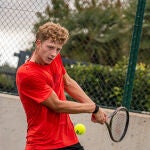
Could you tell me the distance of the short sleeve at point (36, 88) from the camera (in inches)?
157

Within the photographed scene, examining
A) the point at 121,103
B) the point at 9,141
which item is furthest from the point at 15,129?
the point at 121,103

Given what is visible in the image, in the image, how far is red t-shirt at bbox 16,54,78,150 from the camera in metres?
4.01

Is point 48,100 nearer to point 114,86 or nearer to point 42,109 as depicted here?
point 42,109

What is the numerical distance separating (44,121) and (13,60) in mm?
1945

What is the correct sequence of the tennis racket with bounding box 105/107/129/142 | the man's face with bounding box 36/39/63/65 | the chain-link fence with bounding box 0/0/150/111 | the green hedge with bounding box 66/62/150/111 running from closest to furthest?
the man's face with bounding box 36/39/63/65 < the tennis racket with bounding box 105/107/129/142 < the chain-link fence with bounding box 0/0/150/111 < the green hedge with bounding box 66/62/150/111

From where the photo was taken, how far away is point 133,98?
6164mm

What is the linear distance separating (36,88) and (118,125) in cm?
116

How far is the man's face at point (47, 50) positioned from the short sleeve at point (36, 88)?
14 centimetres

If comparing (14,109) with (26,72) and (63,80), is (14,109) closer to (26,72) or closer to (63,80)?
(63,80)

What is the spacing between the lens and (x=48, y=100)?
400 centimetres

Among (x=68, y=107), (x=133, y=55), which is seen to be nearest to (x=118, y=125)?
(x=68, y=107)

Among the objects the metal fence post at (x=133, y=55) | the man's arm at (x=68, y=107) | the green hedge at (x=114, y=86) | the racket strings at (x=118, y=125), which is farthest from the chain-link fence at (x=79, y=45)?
the man's arm at (x=68, y=107)

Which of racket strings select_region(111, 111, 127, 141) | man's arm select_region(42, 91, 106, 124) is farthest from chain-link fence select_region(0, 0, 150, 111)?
man's arm select_region(42, 91, 106, 124)

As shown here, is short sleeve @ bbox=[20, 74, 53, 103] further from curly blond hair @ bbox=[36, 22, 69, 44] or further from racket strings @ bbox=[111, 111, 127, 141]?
racket strings @ bbox=[111, 111, 127, 141]
